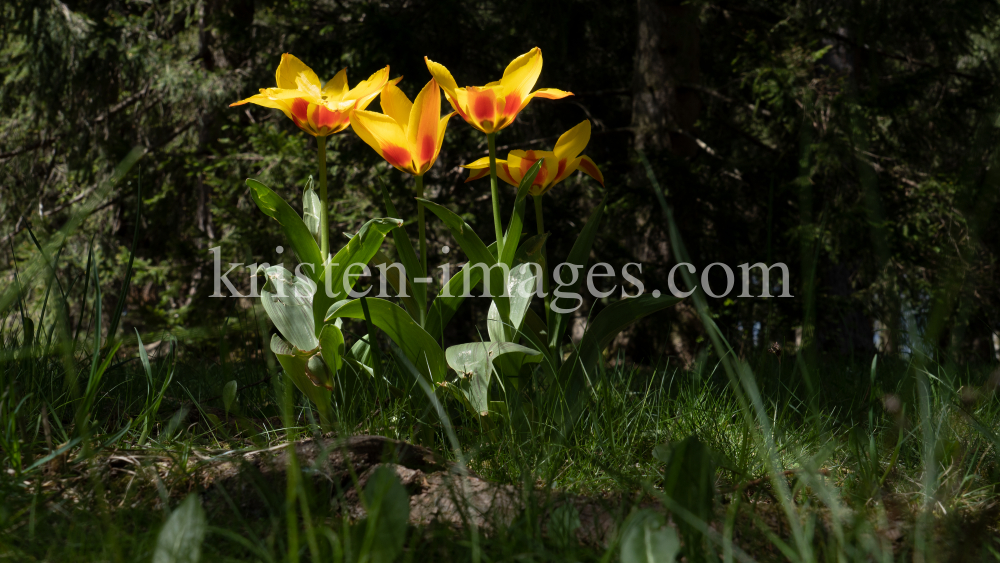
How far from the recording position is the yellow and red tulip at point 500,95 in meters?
1.40

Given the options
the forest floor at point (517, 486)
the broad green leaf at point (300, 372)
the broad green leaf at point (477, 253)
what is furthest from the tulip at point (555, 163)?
the broad green leaf at point (300, 372)

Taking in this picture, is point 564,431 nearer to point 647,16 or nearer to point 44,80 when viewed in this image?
point 647,16

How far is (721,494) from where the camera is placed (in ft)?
3.45

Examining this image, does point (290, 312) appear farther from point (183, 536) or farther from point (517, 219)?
point (183, 536)

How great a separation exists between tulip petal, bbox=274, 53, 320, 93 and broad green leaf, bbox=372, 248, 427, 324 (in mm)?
419

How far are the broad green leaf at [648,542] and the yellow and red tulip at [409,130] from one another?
35.6 inches

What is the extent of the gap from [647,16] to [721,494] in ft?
13.7

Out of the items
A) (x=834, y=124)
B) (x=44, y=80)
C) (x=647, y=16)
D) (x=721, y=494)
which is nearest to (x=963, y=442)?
(x=721, y=494)

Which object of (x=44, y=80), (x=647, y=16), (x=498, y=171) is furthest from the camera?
(x=44, y=80)

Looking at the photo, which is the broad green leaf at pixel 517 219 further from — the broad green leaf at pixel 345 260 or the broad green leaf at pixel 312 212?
the broad green leaf at pixel 312 212

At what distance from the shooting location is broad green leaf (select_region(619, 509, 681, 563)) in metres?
0.74

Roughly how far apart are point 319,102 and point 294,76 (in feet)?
0.63

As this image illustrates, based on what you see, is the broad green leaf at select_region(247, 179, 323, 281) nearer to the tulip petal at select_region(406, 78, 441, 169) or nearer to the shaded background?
the tulip petal at select_region(406, 78, 441, 169)

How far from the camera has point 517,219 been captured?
1.42m
